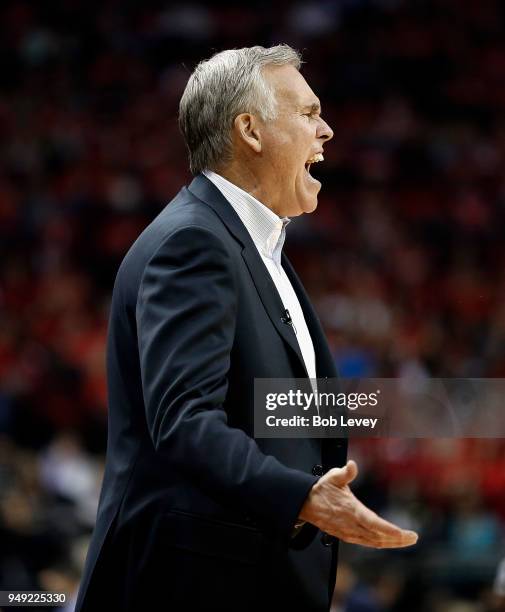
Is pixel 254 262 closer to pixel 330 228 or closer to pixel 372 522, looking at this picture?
pixel 372 522

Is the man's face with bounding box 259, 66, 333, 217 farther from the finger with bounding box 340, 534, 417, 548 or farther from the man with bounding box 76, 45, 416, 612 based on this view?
the finger with bounding box 340, 534, 417, 548

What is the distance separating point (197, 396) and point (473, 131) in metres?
8.40

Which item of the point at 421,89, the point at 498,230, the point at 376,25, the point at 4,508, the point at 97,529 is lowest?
the point at 4,508

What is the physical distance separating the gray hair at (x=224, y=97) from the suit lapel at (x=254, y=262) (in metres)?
0.09

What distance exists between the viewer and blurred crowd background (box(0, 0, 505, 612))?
529cm

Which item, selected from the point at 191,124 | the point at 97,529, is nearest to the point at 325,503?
the point at 97,529

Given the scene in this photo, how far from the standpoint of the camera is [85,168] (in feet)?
28.7

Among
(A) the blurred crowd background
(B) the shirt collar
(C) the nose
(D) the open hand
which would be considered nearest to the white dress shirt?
(B) the shirt collar

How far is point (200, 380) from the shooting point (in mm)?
1701

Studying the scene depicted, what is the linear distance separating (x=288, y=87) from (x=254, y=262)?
0.36 metres

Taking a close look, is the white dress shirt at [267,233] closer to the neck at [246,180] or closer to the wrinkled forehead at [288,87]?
the neck at [246,180]

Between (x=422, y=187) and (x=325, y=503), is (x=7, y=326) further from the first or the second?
(x=325, y=503)

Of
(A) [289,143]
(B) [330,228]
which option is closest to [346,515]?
(A) [289,143]

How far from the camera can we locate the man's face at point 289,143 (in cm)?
206
